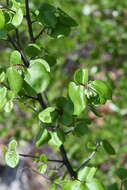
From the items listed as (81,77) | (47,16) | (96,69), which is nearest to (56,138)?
(81,77)

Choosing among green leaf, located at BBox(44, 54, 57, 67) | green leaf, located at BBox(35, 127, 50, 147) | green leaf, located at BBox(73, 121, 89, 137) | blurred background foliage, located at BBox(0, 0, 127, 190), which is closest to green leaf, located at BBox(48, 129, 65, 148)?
green leaf, located at BBox(35, 127, 50, 147)

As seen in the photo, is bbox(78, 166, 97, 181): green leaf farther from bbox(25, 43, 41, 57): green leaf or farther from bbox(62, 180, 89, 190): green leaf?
bbox(25, 43, 41, 57): green leaf

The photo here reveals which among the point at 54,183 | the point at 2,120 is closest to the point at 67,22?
the point at 54,183

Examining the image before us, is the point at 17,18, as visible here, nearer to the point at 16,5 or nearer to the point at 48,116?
the point at 16,5

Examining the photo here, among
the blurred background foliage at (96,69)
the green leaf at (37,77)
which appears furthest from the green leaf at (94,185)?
the blurred background foliage at (96,69)

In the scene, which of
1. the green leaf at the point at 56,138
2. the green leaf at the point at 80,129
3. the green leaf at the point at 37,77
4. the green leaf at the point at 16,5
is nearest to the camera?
the green leaf at the point at 37,77

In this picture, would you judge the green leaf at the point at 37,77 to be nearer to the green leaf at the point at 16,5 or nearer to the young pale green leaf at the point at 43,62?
the young pale green leaf at the point at 43,62

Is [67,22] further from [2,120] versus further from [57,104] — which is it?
[2,120]
